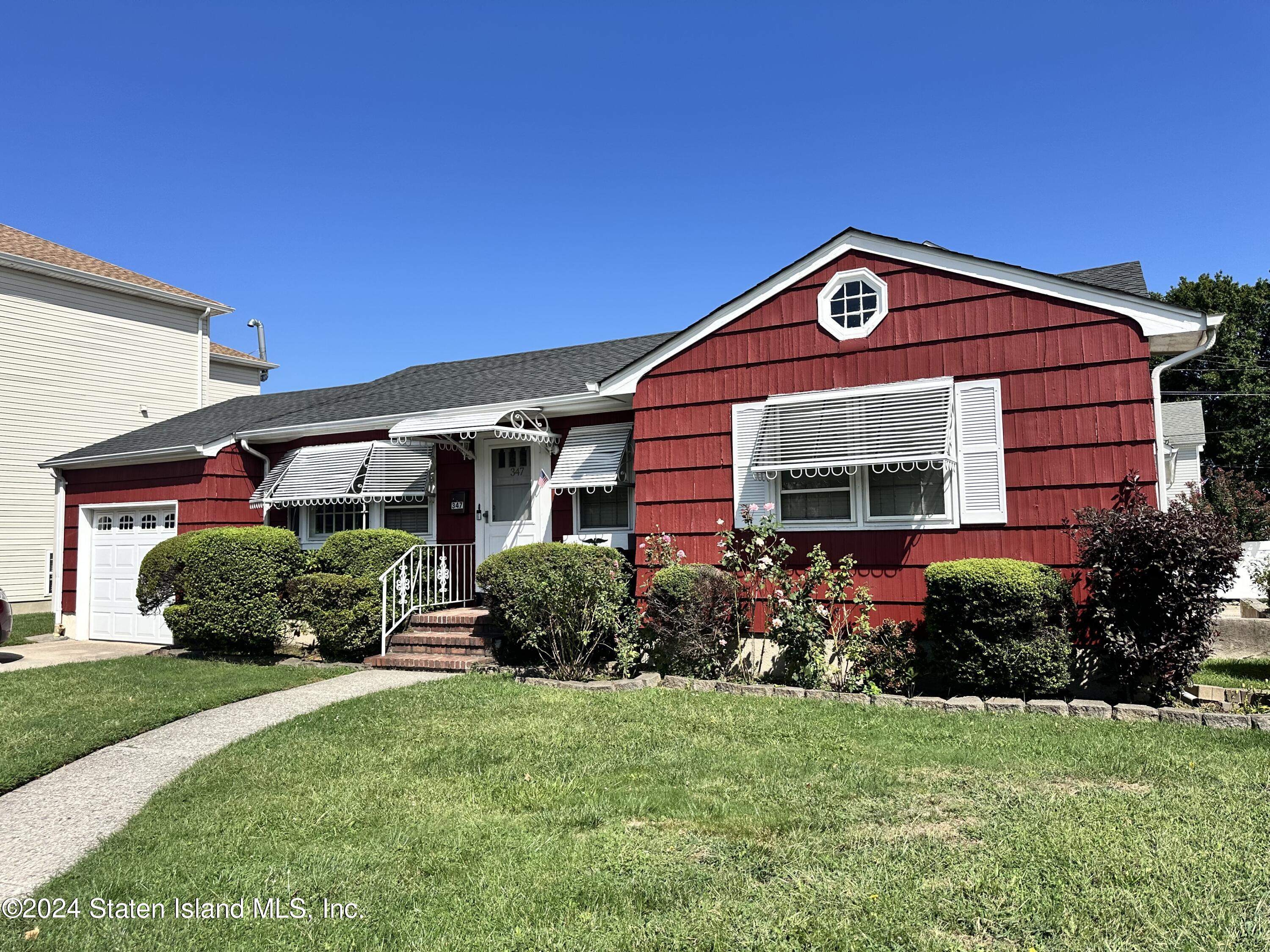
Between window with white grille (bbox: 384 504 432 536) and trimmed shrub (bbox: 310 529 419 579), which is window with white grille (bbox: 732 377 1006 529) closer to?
trimmed shrub (bbox: 310 529 419 579)

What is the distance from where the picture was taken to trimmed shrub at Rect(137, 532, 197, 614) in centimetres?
1090

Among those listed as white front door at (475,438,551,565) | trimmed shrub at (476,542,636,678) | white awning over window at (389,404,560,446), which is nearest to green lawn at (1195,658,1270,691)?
trimmed shrub at (476,542,636,678)

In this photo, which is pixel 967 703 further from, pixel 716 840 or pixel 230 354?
pixel 230 354

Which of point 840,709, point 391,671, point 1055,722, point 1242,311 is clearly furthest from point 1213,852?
point 1242,311

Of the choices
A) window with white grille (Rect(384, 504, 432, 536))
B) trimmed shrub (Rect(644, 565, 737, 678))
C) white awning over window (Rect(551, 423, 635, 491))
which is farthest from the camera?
window with white grille (Rect(384, 504, 432, 536))

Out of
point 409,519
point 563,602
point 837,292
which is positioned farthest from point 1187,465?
point 409,519

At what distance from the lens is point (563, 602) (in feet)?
28.2

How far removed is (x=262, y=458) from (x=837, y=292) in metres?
10.1

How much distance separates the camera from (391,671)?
959cm

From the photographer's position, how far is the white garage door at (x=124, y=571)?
45.1 ft

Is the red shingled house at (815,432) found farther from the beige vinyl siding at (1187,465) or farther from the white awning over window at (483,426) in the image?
the beige vinyl siding at (1187,465)

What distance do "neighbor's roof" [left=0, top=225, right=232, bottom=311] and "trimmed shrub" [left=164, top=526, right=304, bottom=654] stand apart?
1251 centimetres

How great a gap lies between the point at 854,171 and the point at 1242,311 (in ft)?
94.5

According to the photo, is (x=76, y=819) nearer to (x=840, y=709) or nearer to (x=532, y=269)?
(x=840, y=709)
